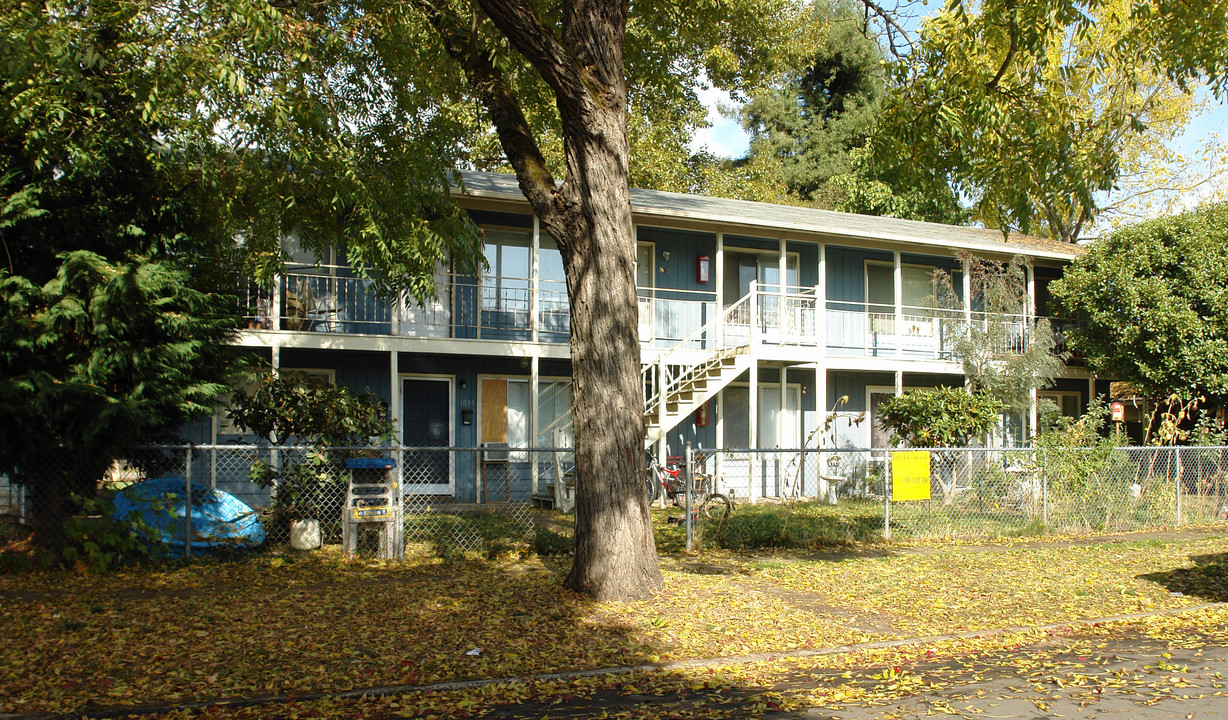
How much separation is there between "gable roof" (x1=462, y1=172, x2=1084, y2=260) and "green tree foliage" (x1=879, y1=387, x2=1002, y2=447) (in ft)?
9.90

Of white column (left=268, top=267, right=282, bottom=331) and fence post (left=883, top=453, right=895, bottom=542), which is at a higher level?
white column (left=268, top=267, right=282, bottom=331)

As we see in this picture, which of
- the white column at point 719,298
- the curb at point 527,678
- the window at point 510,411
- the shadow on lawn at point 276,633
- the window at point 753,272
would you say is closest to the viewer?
the curb at point 527,678

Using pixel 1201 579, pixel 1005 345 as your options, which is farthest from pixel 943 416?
pixel 1201 579

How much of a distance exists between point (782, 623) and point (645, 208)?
34.0ft

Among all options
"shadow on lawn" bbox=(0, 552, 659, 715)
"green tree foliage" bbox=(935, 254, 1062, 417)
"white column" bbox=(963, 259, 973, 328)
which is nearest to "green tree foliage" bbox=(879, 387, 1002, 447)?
"green tree foliage" bbox=(935, 254, 1062, 417)

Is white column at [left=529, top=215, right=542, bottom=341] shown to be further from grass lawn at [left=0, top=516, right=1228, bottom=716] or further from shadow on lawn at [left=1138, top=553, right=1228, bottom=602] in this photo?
shadow on lawn at [left=1138, top=553, right=1228, bottom=602]

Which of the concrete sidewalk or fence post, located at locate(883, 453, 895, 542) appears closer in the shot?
the concrete sidewalk

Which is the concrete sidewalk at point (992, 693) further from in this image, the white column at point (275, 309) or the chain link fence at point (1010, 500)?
the white column at point (275, 309)

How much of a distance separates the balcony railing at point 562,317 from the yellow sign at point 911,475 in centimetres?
519

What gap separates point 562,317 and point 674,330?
7.57ft

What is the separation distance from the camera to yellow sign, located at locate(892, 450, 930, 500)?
36.6 feet

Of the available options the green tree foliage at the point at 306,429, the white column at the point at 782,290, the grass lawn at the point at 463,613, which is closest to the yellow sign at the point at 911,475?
the grass lawn at the point at 463,613

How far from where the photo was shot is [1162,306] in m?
17.4

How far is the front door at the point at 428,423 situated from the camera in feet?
53.4
